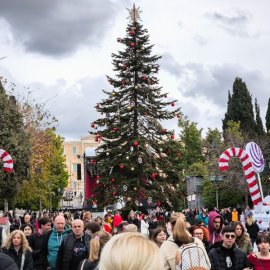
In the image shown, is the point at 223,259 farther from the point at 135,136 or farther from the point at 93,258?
the point at 135,136

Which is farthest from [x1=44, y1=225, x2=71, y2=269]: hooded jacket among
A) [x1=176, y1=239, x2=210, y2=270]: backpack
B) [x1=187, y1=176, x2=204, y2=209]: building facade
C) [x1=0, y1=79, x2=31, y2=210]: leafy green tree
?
[x1=187, y1=176, x2=204, y2=209]: building facade

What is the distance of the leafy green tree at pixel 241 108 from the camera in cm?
7594

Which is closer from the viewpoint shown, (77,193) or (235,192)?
(235,192)

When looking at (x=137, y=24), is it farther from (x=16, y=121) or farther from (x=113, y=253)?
(x=113, y=253)

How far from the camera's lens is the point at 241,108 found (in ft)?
253

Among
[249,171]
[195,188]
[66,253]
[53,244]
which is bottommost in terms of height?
[66,253]

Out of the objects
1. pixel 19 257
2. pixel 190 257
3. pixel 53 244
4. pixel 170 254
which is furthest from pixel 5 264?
pixel 53 244

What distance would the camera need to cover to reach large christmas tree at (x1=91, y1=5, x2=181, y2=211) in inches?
1361

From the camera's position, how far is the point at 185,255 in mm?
7496

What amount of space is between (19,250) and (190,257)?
346 centimetres

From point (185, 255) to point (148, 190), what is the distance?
2740cm

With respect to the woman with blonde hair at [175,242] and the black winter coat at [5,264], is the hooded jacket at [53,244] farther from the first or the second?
the black winter coat at [5,264]

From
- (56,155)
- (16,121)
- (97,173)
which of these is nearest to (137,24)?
(97,173)

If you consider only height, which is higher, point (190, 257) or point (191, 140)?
point (191, 140)
